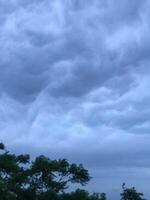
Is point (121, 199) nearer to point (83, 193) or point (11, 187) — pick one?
point (83, 193)

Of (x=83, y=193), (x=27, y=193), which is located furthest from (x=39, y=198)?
(x=83, y=193)

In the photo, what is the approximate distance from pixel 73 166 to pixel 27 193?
13.3 ft

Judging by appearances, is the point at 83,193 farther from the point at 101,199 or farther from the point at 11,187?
the point at 11,187

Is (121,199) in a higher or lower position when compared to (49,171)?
lower

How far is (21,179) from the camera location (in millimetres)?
37094

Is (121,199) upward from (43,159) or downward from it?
downward

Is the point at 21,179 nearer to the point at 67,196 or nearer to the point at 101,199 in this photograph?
the point at 67,196

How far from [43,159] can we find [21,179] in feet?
7.34

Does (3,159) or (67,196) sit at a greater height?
(3,159)

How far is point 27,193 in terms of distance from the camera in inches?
1448

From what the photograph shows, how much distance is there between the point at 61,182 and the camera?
37.2 m

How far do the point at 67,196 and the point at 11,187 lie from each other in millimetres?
4373

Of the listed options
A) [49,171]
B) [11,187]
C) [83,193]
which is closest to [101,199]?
[83,193]

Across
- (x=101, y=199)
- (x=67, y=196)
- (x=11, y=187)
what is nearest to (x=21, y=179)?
(x=11, y=187)
